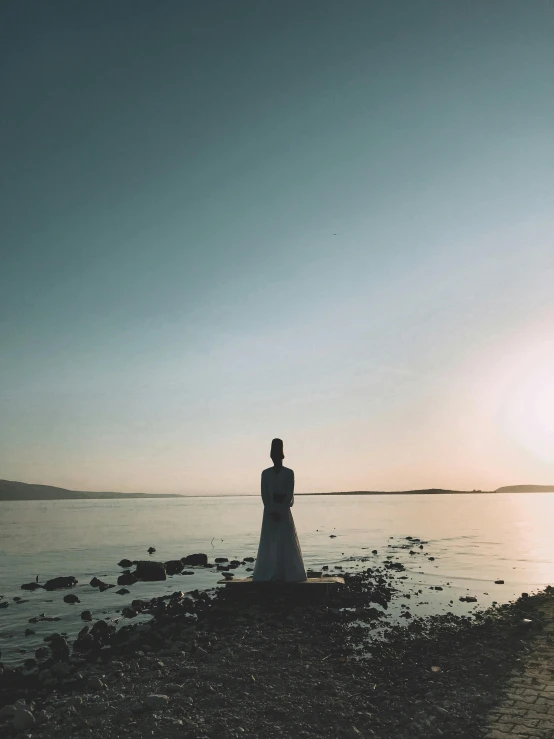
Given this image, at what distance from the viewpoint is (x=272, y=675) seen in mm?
9906

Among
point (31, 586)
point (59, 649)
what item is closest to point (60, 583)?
point (31, 586)

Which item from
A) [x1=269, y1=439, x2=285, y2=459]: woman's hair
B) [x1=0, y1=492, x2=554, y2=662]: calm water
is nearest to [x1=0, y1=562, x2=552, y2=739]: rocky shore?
[x1=0, y1=492, x2=554, y2=662]: calm water

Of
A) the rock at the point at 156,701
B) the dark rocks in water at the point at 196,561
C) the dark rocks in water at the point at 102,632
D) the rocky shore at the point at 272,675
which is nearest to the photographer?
the rocky shore at the point at 272,675

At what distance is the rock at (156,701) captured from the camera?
8.41 m

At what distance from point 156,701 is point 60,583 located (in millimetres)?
18537

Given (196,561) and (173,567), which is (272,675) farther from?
(196,561)

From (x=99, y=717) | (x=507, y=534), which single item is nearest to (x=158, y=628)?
(x=99, y=717)

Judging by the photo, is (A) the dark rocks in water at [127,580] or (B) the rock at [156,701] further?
(A) the dark rocks in water at [127,580]

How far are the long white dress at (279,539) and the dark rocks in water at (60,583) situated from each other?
1178 cm

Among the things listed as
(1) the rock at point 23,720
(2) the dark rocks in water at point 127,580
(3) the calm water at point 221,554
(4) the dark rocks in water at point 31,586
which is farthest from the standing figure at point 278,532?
(4) the dark rocks in water at point 31,586

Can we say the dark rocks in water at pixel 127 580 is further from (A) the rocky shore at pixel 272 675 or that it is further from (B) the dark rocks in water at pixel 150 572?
(A) the rocky shore at pixel 272 675

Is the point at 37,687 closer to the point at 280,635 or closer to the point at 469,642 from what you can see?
the point at 280,635

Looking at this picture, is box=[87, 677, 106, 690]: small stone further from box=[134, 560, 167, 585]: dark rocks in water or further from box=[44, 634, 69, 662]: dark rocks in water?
box=[134, 560, 167, 585]: dark rocks in water

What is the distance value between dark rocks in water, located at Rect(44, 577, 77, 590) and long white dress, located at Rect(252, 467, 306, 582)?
38.7 feet
